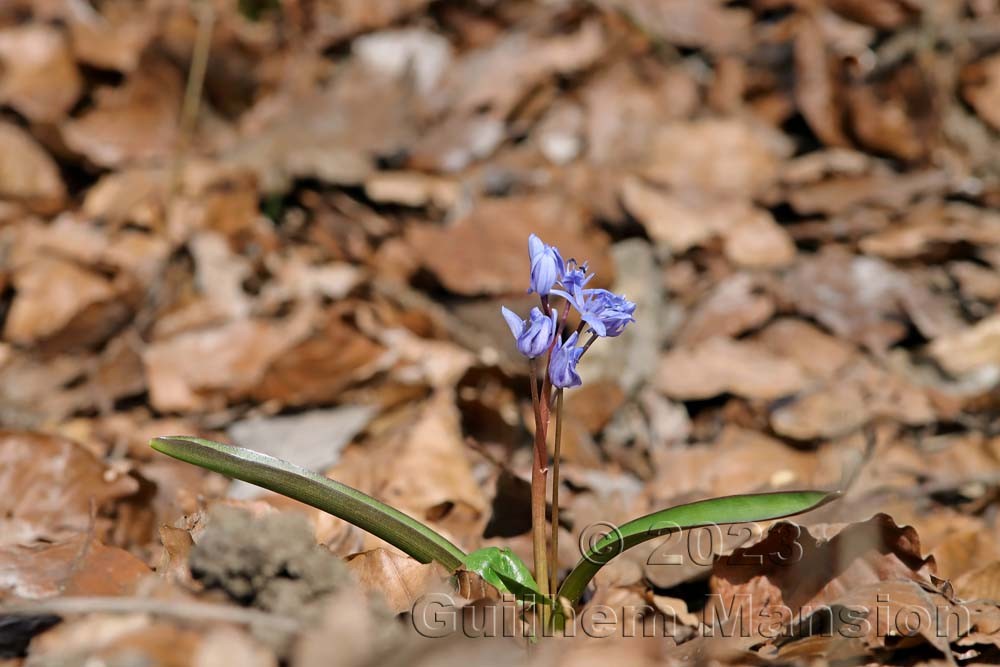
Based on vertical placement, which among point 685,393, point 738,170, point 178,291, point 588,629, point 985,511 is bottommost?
point 588,629

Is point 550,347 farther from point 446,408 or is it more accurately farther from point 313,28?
point 313,28

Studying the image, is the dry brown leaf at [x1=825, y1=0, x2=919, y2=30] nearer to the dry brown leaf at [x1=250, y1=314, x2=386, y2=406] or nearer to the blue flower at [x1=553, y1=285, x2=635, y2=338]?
the dry brown leaf at [x1=250, y1=314, x2=386, y2=406]

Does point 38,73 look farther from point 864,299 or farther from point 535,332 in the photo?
point 864,299

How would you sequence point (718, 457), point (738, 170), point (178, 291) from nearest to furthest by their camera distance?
point (718, 457), point (178, 291), point (738, 170)

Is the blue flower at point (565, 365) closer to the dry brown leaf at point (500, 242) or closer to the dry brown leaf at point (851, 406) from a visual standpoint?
the dry brown leaf at point (851, 406)

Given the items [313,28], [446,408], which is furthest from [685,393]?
[313,28]

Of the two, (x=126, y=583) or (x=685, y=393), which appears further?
(x=685, y=393)
